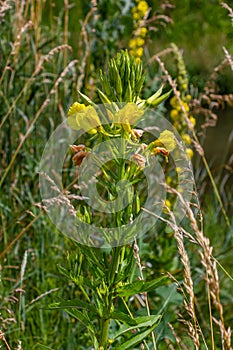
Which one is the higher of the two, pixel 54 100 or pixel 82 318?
pixel 54 100

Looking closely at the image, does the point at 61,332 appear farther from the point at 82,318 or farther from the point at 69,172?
the point at 82,318

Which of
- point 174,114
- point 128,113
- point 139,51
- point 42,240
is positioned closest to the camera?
point 128,113

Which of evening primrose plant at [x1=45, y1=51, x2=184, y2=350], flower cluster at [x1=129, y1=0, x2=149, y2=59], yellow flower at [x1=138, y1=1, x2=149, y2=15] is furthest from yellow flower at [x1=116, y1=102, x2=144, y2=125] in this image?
yellow flower at [x1=138, y1=1, x2=149, y2=15]

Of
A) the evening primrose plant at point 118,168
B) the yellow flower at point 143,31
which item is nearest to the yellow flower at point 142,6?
the yellow flower at point 143,31

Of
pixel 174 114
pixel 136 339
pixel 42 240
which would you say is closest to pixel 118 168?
pixel 136 339

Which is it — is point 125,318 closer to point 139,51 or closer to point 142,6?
point 139,51

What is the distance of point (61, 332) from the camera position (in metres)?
2.13

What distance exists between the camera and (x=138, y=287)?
3.83 ft

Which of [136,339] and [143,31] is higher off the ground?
[143,31]

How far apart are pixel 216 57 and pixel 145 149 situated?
6597mm

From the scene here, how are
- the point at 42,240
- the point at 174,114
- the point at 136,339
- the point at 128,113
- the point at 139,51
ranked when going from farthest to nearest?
the point at 139,51
the point at 174,114
the point at 42,240
the point at 136,339
the point at 128,113

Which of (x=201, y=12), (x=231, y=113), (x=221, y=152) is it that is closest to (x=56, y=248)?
(x=221, y=152)

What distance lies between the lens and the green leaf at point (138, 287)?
45.3 inches

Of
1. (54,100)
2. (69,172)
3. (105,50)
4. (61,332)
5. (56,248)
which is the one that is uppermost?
(105,50)
